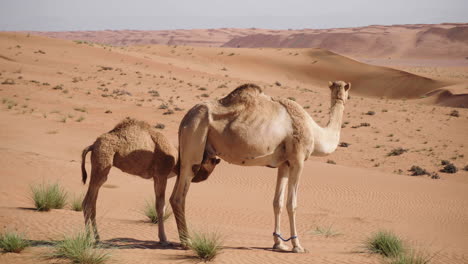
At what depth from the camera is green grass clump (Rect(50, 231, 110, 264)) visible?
625cm

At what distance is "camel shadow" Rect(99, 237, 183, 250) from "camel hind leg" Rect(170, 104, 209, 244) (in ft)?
1.42

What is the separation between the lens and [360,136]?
27.1m

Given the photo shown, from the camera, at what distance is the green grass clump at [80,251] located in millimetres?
6250

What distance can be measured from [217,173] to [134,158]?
10268 millimetres

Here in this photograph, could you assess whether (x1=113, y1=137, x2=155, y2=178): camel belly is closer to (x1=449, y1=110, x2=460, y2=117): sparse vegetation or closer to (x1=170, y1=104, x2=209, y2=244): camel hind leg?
(x1=170, y1=104, x2=209, y2=244): camel hind leg

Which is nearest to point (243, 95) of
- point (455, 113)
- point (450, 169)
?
point (450, 169)

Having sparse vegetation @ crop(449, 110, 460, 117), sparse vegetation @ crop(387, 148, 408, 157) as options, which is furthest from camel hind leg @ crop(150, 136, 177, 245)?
sparse vegetation @ crop(449, 110, 460, 117)

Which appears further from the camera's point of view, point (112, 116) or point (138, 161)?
point (112, 116)

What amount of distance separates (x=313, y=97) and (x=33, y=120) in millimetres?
23228

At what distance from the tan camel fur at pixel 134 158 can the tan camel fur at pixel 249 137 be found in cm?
26

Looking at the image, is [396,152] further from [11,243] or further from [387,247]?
[11,243]

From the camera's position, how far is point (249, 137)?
703 centimetres

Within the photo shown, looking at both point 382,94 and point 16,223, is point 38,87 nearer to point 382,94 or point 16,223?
point 16,223

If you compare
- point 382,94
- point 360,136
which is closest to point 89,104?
point 360,136
